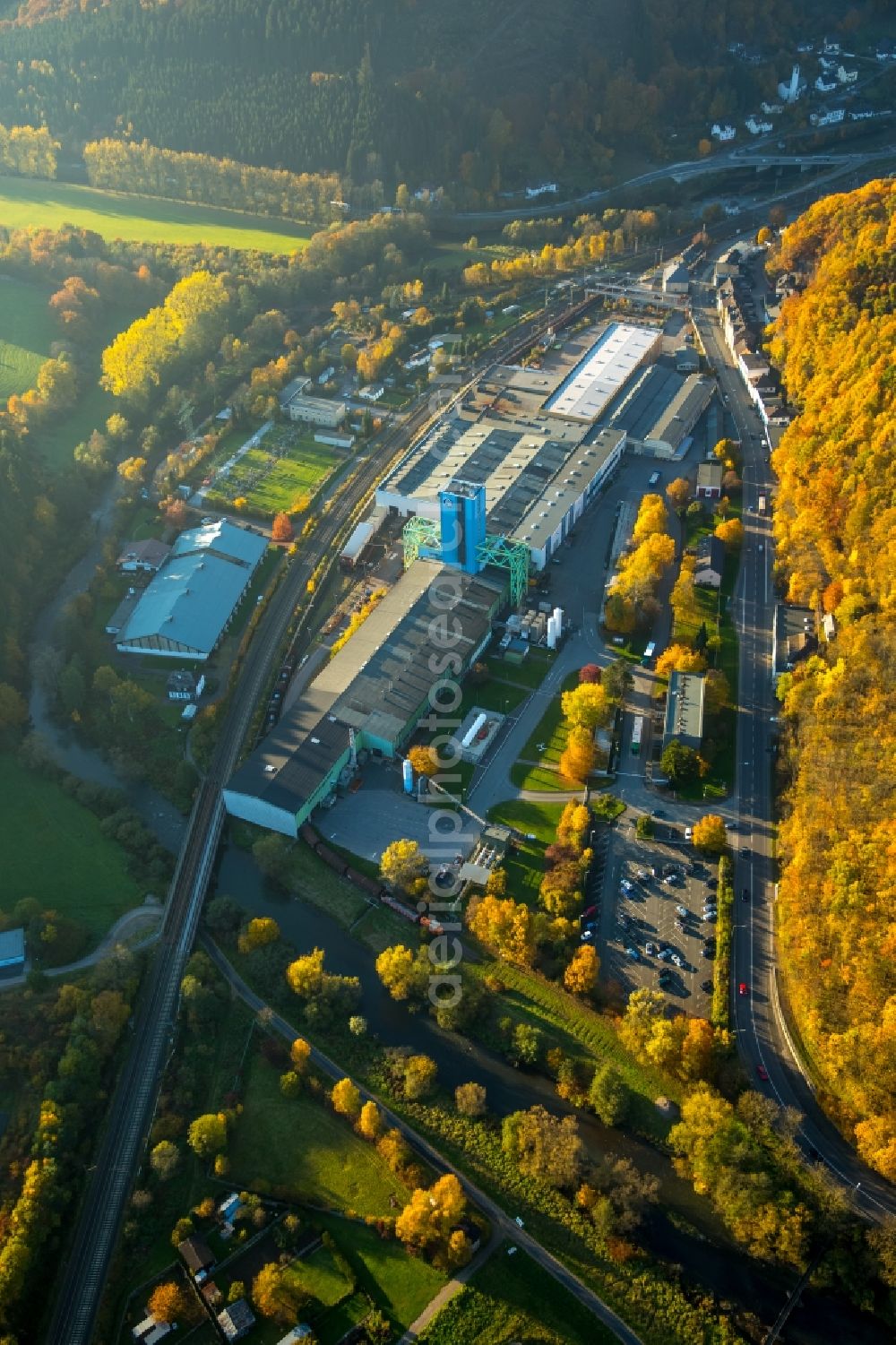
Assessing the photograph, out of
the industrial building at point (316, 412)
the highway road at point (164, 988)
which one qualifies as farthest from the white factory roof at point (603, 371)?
the highway road at point (164, 988)

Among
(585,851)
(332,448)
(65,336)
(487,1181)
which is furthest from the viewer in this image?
(65,336)

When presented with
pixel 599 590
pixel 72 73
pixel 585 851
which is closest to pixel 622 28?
pixel 72 73

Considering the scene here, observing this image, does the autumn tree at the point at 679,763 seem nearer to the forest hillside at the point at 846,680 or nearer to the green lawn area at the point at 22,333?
the forest hillside at the point at 846,680

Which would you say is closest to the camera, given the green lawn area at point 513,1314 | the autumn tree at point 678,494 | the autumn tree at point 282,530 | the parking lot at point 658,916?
the green lawn area at point 513,1314

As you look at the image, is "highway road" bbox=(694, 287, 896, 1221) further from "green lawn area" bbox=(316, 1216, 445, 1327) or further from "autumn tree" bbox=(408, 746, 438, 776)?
"autumn tree" bbox=(408, 746, 438, 776)

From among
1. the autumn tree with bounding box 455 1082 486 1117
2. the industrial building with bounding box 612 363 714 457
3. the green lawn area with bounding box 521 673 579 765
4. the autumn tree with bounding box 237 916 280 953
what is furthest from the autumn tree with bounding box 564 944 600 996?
the industrial building with bounding box 612 363 714 457

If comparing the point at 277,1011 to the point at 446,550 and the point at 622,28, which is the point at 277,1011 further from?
the point at 622,28
